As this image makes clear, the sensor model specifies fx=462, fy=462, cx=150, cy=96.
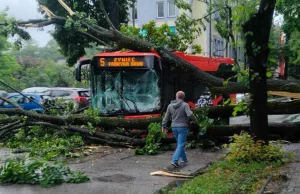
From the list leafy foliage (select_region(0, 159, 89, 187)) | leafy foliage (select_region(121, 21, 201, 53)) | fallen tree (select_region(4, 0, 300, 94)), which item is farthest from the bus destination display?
leafy foliage (select_region(0, 159, 89, 187))

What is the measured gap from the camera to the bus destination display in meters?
14.5

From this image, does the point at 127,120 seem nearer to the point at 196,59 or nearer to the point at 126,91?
the point at 126,91

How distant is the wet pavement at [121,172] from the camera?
28.0 feet

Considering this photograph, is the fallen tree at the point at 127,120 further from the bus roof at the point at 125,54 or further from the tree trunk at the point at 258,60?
the tree trunk at the point at 258,60

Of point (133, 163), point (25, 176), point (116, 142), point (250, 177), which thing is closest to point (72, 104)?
point (116, 142)

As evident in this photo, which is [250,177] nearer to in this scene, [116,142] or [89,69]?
[116,142]

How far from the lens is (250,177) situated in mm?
8789

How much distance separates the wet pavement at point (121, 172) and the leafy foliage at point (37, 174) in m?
0.21

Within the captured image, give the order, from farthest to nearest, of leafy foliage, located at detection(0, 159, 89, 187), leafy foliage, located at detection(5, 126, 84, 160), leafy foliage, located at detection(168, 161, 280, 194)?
leafy foliage, located at detection(5, 126, 84, 160) < leafy foliage, located at detection(0, 159, 89, 187) < leafy foliage, located at detection(168, 161, 280, 194)

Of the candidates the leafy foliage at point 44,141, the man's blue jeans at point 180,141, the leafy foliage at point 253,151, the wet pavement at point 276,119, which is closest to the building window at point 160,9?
the wet pavement at point 276,119

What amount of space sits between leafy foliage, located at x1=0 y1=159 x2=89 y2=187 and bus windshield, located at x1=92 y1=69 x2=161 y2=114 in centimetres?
567

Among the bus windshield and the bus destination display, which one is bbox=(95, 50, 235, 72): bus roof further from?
the bus windshield

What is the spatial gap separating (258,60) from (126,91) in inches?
223

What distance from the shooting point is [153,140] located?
13.1 m
